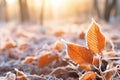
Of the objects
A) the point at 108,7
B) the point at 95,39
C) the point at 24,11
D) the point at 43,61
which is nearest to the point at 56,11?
the point at 24,11

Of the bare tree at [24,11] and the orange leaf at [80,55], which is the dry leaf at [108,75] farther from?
the bare tree at [24,11]

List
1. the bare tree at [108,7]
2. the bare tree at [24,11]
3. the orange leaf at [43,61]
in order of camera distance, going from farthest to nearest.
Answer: the bare tree at [24,11] < the bare tree at [108,7] < the orange leaf at [43,61]

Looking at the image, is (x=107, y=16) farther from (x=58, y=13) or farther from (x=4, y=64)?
(x=58, y=13)

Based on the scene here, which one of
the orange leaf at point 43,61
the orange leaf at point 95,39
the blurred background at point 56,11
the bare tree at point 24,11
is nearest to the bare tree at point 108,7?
the blurred background at point 56,11

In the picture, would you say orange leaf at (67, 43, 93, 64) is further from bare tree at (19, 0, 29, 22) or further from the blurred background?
bare tree at (19, 0, 29, 22)

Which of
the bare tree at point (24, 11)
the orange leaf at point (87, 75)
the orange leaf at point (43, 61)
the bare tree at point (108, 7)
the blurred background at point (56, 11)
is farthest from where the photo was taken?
the bare tree at point (24, 11)

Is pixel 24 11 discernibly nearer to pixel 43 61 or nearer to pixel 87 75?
pixel 43 61

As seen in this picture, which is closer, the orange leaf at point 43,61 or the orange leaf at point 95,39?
the orange leaf at point 95,39

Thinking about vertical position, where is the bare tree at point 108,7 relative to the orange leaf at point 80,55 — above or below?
below
